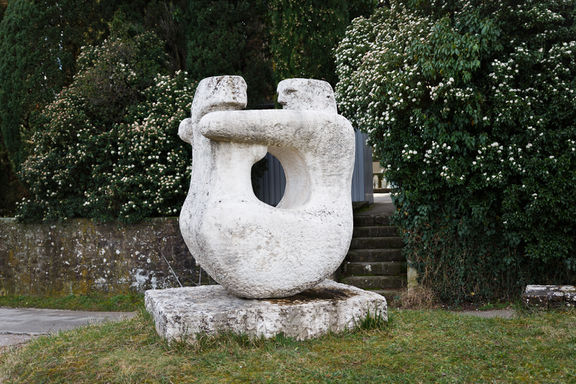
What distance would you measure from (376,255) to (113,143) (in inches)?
167

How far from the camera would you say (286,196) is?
191 inches

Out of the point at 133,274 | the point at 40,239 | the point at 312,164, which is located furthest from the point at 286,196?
the point at 40,239

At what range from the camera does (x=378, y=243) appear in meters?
8.62

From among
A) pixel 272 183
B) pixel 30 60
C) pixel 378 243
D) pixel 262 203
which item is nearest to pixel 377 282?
pixel 378 243

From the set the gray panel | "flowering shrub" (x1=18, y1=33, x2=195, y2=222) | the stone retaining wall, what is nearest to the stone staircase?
the gray panel

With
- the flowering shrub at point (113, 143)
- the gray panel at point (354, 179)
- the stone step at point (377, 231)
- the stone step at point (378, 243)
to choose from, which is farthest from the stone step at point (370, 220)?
the flowering shrub at point (113, 143)

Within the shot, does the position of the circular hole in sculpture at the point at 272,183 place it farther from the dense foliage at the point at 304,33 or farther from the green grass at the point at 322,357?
the green grass at the point at 322,357

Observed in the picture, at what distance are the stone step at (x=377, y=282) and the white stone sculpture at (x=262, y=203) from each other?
10.9 feet

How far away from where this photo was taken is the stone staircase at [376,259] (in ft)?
25.4

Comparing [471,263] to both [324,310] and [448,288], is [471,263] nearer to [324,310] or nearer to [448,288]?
[448,288]

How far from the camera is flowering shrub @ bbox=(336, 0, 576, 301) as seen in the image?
21.3ft

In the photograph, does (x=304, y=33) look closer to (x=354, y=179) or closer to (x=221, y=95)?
(x=354, y=179)

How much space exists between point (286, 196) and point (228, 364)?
5.37 ft

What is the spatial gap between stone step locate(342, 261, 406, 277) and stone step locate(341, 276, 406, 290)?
0.46ft
